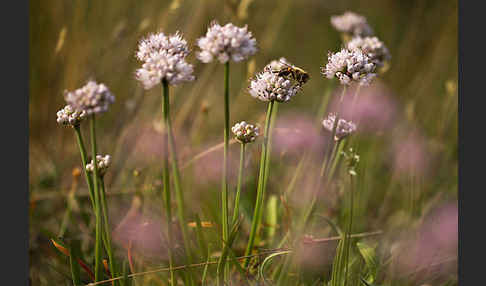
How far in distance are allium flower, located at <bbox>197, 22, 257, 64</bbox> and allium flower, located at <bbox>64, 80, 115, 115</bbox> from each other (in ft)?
1.10

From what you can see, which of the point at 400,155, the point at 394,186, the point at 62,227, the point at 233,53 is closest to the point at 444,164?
the point at 400,155

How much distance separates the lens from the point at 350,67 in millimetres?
1393

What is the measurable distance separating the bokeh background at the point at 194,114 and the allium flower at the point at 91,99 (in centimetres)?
95

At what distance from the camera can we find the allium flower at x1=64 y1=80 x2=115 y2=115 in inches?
47.6

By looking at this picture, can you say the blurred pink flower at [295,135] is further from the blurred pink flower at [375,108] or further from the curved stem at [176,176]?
the curved stem at [176,176]

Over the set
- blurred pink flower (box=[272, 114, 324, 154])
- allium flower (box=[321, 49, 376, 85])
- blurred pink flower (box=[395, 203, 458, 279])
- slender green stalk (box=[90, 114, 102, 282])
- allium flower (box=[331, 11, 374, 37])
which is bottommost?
blurred pink flower (box=[395, 203, 458, 279])

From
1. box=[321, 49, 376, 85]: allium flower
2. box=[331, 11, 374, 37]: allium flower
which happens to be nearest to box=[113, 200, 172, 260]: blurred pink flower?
box=[321, 49, 376, 85]: allium flower

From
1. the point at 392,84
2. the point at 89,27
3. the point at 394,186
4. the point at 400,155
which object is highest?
the point at 89,27

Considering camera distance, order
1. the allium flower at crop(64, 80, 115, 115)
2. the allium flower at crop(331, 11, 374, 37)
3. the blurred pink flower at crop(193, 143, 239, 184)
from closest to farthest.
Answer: the allium flower at crop(64, 80, 115, 115)
the blurred pink flower at crop(193, 143, 239, 184)
the allium flower at crop(331, 11, 374, 37)

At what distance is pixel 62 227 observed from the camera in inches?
91.6

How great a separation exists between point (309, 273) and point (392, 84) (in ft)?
9.52

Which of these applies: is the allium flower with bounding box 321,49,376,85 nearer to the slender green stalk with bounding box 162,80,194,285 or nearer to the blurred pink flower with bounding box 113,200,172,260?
the slender green stalk with bounding box 162,80,194,285

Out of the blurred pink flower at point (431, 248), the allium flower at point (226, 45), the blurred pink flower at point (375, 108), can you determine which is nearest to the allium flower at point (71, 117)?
the allium flower at point (226, 45)

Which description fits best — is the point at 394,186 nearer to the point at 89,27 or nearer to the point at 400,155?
the point at 400,155
